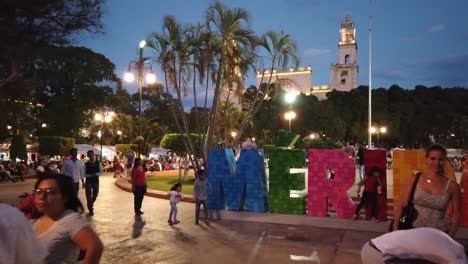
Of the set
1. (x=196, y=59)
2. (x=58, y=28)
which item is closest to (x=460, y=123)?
(x=196, y=59)

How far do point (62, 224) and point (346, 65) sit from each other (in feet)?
412

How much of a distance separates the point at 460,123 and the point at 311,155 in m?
58.4

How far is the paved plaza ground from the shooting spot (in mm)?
7649

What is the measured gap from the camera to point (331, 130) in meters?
60.2

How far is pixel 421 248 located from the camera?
2334mm

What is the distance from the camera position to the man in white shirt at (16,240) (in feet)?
6.47

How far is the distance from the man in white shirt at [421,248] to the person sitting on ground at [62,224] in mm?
1702

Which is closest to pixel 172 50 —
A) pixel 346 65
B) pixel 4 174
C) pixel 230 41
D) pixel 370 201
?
pixel 230 41

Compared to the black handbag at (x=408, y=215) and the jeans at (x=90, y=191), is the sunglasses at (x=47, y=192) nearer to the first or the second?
the black handbag at (x=408, y=215)

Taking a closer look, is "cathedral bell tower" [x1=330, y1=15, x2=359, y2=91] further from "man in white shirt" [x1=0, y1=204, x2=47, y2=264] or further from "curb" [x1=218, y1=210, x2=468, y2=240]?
"man in white shirt" [x1=0, y1=204, x2=47, y2=264]

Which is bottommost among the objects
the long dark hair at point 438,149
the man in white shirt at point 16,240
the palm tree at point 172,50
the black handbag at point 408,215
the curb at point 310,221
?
the curb at point 310,221

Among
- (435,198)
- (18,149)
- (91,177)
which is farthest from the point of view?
(18,149)

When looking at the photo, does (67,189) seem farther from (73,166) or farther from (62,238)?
(73,166)

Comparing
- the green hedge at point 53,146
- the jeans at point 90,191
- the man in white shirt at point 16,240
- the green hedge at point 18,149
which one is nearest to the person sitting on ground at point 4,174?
the green hedge at point 18,149
